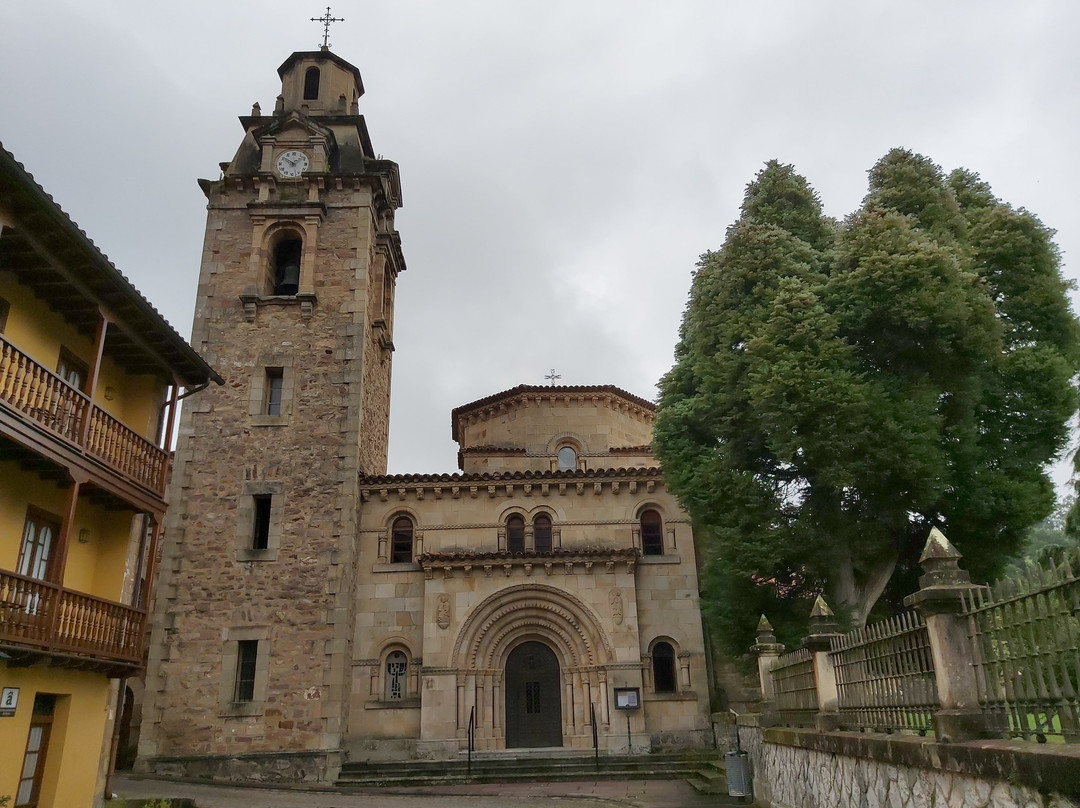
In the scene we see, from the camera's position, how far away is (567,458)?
2741cm

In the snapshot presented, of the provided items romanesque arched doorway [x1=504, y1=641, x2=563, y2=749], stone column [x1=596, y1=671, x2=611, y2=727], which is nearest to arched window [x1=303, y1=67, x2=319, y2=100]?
romanesque arched doorway [x1=504, y1=641, x2=563, y2=749]

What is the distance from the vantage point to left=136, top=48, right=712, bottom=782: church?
20.0 m

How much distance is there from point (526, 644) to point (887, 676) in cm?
1460

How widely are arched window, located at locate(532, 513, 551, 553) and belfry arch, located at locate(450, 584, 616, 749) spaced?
1574 millimetres

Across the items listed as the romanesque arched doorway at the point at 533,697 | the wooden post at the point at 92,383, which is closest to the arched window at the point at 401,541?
the romanesque arched doorway at the point at 533,697

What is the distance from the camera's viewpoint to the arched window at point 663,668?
21.2 m

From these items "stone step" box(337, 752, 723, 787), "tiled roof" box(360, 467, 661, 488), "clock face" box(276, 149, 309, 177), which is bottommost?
"stone step" box(337, 752, 723, 787)

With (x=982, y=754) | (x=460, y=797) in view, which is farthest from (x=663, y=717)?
(x=982, y=754)

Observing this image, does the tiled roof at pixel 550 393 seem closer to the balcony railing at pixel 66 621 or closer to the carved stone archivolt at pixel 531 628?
the carved stone archivolt at pixel 531 628

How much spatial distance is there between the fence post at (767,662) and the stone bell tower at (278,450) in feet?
35.7

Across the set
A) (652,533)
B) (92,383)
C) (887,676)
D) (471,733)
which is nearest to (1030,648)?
(887,676)

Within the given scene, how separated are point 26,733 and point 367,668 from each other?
33.2 ft

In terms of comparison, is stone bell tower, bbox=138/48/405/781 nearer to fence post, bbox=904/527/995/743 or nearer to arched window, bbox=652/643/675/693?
arched window, bbox=652/643/675/693

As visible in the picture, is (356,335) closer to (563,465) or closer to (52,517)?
(563,465)
